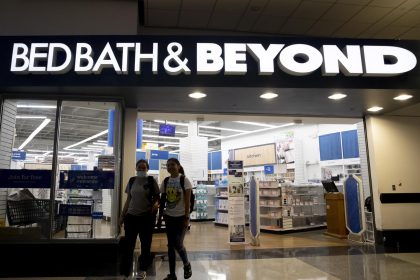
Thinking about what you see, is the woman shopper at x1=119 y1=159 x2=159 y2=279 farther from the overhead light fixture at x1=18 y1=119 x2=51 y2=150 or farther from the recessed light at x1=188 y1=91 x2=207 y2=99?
the overhead light fixture at x1=18 y1=119 x2=51 y2=150

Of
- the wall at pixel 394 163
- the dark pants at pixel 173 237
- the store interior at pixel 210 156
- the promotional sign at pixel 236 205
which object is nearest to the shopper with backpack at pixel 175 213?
the dark pants at pixel 173 237

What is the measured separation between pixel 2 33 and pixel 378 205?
8136mm

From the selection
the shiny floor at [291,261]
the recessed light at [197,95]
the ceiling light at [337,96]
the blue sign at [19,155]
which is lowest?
the shiny floor at [291,261]

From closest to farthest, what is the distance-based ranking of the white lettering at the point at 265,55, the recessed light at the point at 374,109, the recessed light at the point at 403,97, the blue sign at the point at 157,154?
the white lettering at the point at 265,55, the recessed light at the point at 403,97, the recessed light at the point at 374,109, the blue sign at the point at 157,154

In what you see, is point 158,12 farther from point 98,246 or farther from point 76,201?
point 98,246

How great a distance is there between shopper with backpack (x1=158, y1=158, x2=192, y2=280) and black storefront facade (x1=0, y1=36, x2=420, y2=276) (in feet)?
4.28

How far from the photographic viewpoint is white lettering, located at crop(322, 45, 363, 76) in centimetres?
502

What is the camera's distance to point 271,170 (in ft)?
40.3

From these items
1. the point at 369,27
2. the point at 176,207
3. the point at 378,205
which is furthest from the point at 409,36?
the point at 176,207

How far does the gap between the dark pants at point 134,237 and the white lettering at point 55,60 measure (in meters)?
2.44

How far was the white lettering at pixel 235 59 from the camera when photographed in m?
4.89

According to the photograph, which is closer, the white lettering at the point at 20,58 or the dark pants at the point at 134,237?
the dark pants at the point at 134,237

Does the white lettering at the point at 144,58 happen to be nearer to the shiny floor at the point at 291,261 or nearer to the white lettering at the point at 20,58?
the white lettering at the point at 20,58

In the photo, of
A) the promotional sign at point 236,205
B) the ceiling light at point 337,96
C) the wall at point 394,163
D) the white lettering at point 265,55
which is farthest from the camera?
the promotional sign at point 236,205
